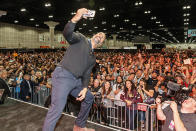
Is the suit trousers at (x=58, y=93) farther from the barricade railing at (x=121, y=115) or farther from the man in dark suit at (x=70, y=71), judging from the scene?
the barricade railing at (x=121, y=115)

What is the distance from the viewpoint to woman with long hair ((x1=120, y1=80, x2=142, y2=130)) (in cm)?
397

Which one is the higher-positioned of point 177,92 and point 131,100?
point 177,92

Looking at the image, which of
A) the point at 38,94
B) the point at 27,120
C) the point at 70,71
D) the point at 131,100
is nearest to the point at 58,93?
the point at 70,71

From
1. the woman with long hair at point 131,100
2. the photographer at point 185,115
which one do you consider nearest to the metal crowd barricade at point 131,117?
the woman with long hair at point 131,100

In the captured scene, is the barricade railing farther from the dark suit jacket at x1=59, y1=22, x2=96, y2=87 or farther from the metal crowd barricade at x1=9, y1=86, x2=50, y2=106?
the dark suit jacket at x1=59, y1=22, x2=96, y2=87

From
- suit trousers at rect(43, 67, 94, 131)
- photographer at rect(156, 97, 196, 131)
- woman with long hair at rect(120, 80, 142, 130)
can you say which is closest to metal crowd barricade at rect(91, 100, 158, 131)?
woman with long hair at rect(120, 80, 142, 130)

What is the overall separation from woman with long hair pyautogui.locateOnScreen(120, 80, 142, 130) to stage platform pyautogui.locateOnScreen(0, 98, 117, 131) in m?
1.45

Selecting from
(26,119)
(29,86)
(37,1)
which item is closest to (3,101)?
(26,119)

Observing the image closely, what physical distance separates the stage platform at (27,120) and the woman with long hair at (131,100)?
145cm

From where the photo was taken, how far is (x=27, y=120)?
2.85 metres

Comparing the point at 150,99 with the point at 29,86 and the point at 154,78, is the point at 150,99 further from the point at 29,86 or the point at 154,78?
the point at 29,86

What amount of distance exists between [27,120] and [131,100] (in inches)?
98.5

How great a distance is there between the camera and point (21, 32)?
2633 cm

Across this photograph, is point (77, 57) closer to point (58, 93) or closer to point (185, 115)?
point (58, 93)
